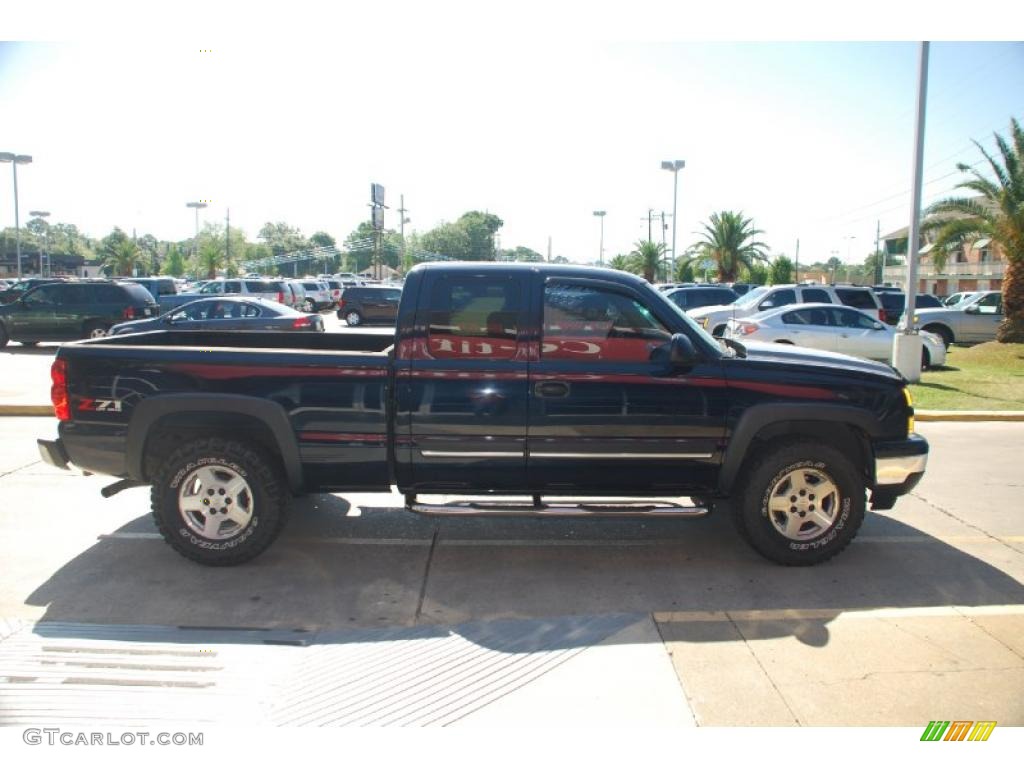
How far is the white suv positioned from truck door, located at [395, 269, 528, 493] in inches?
441

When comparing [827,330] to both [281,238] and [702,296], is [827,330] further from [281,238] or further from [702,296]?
[281,238]

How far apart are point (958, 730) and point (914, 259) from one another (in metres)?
11.2

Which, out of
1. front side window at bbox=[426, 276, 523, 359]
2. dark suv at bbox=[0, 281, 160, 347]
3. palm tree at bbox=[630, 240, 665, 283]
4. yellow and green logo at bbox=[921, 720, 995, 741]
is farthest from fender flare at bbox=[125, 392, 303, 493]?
palm tree at bbox=[630, 240, 665, 283]

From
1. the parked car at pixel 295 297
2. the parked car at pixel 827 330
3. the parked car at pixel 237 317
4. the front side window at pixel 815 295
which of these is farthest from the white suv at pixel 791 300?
the parked car at pixel 295 297

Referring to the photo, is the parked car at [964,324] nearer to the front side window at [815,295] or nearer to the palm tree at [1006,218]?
the palm tree at [1006,218]

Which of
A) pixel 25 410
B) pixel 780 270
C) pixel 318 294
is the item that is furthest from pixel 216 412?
pixel 780 270

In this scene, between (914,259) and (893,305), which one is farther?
(893,305)

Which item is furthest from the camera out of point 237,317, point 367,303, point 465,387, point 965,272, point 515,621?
point 965,272

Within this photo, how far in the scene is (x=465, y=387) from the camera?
4.73m

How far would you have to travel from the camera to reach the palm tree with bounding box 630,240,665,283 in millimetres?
51312

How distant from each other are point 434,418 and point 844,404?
2637 mm

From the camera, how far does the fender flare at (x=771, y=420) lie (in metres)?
4.82

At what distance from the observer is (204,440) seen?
191 inches

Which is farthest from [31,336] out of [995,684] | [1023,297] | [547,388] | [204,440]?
[1023,297]
